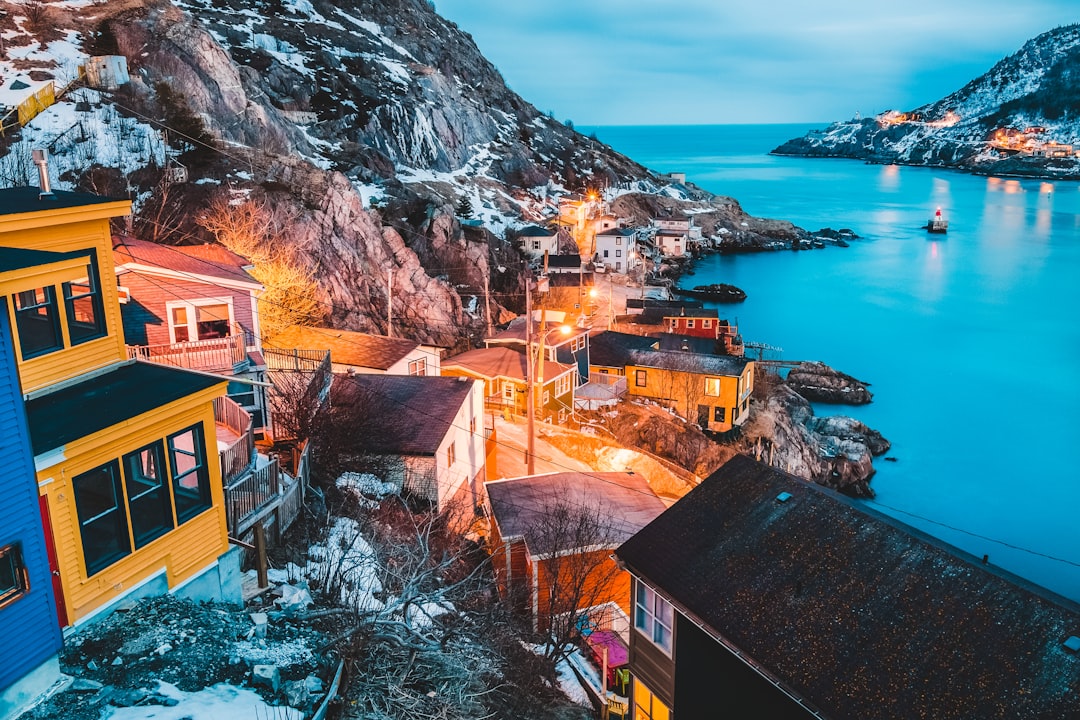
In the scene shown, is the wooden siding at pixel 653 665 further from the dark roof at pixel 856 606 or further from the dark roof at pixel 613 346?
the dark roof at pixel 613 346

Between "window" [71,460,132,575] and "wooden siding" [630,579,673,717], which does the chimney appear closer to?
"window" [71,460,132,575]

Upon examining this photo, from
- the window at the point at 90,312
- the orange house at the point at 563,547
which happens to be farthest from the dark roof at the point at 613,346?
the window at the point at 90,312

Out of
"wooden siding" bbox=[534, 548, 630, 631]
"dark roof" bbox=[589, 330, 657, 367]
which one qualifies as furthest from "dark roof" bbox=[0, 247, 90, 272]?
"dark roof" bbox=[589, 330, 657, 367]

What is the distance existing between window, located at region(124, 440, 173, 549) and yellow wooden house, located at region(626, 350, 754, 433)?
1385 inches

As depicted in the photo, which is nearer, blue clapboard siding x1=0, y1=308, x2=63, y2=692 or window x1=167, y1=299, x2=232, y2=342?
blue clapboard siding x1=0, y1=308, x2=63, y2=692

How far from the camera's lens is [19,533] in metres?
8.54

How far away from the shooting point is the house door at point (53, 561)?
9031 millimetres

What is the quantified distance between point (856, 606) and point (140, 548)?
10536 mm

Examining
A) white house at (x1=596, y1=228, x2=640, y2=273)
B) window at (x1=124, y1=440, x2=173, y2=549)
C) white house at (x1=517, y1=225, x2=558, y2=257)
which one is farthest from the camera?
white house at (x1=596, y1=228, x2=640, y2=273)

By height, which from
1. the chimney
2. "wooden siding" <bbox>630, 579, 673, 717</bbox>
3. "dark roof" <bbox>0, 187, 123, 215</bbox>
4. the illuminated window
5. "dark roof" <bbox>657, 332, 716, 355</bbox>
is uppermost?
the chimney

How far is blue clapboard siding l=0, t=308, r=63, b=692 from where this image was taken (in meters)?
8.34

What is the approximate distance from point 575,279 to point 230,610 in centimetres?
5885

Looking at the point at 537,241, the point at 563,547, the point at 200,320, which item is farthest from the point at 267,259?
the point at 537,241

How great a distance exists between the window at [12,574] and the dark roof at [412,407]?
12853mm
